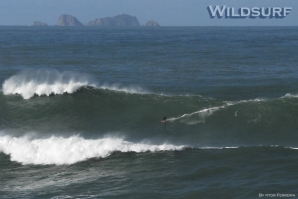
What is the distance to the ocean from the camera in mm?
18125

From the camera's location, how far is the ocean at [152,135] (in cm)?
1812

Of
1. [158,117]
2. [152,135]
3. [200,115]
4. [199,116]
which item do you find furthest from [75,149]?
[200,115]

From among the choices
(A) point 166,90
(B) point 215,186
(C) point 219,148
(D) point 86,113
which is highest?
(A) point 166,90

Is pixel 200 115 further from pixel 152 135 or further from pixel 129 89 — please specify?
pixel 129 89

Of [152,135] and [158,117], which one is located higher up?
[158,117]

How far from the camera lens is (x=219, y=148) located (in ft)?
72.9

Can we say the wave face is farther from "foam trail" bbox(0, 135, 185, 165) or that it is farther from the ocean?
"foam trail" bbox(0, 135, 185, 165)

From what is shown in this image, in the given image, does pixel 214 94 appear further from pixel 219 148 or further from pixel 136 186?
pixel 136 186

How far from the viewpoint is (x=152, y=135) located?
81.5 ft

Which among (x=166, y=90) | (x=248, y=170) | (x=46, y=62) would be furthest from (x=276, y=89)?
(x=46, y=62)

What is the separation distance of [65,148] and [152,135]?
515 cm

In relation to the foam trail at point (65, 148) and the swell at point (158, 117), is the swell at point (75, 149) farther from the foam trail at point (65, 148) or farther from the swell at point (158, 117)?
the swell at point (158, 117)

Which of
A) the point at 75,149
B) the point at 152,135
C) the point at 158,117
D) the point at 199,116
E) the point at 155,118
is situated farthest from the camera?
the point at 158,117

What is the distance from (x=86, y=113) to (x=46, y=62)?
2507 cm
